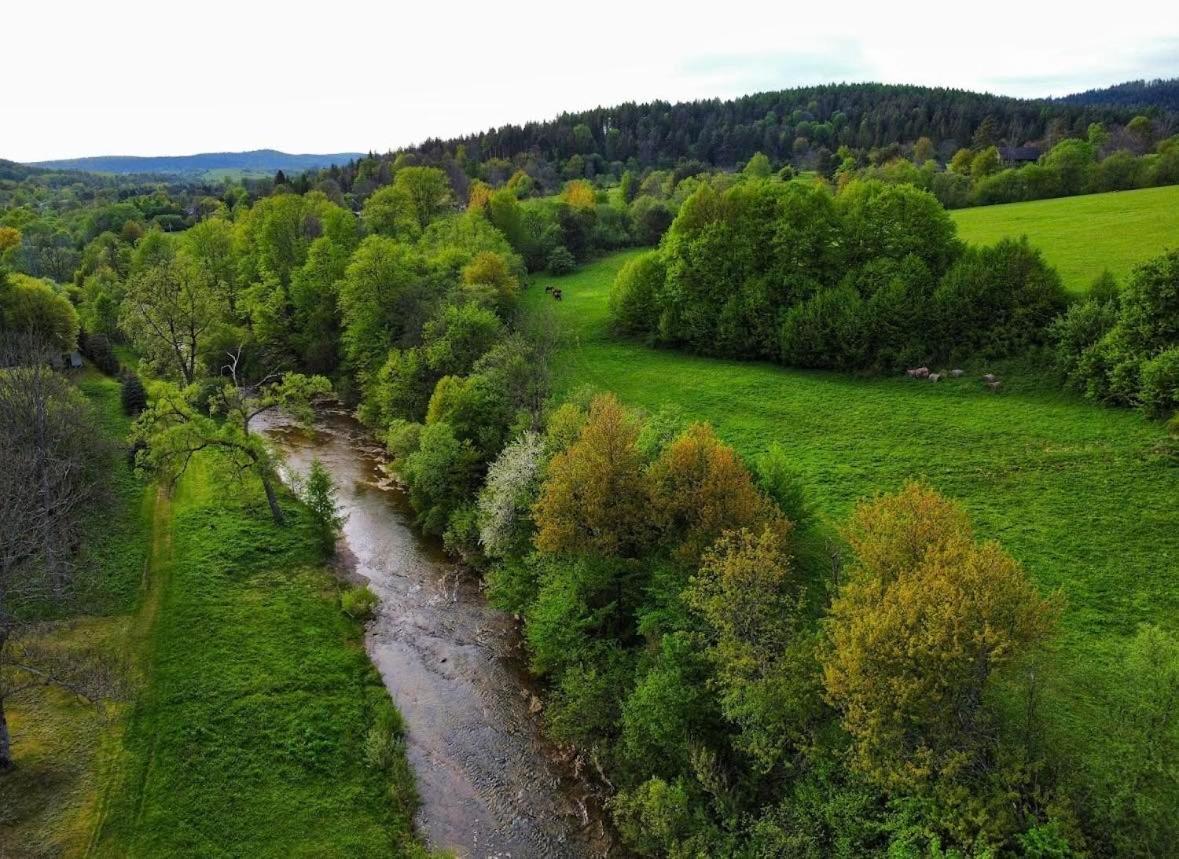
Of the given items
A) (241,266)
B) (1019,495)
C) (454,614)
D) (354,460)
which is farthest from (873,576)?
(241,266)

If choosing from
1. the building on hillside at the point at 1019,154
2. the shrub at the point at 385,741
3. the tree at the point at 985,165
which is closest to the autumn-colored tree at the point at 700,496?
the shrub at the point at 385,741

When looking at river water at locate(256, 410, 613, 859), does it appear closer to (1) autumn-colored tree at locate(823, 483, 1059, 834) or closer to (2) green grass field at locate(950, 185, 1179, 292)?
(1) autumn-colored tree at locate(823, 483, 1059, 834)

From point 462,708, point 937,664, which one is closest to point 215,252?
point 462,708

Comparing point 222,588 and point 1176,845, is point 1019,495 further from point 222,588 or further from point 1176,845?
point 222,588

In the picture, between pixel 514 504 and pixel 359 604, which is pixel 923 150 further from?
pixel 359 604

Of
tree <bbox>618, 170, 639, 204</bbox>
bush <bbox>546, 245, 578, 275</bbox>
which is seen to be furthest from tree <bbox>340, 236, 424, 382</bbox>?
tree <bbox>618, 170, 639, 204</bbox>
